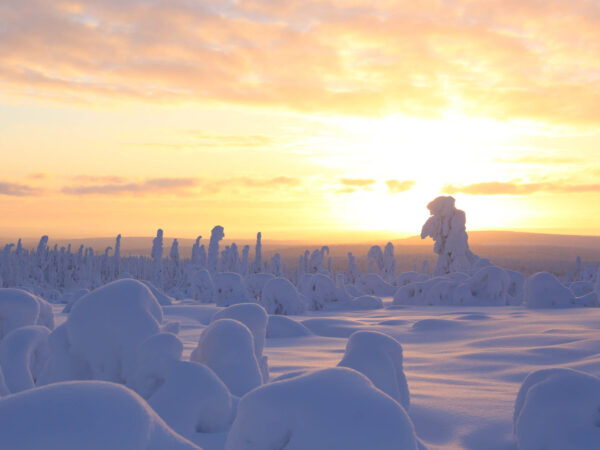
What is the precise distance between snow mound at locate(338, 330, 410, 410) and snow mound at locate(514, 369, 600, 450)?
109cm

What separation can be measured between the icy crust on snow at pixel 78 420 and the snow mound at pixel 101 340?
269 cm

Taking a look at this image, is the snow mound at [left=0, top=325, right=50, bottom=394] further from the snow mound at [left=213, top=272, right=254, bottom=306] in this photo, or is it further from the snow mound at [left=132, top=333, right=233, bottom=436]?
the snow mound at [left=213, top=272, right=254, bottom=306]

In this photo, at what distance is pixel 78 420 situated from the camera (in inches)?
85.7

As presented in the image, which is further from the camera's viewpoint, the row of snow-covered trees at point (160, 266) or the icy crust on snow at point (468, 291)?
the row of snow-covered trees at point (160, 266)

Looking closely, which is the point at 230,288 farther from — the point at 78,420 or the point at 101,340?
the point at 78,420

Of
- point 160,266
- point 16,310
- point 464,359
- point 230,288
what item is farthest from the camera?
point 160,266

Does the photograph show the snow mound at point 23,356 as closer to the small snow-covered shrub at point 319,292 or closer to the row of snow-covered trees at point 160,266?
the small snow-covered shrub at point 319,292

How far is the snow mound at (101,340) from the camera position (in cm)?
502

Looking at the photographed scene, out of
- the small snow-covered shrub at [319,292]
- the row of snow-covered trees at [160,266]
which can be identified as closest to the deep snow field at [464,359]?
the small snow-covered shrub at [319,292]

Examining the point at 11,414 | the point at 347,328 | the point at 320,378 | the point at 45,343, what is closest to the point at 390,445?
the point at 320,378

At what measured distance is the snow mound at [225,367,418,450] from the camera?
275 centimetres

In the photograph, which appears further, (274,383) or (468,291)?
(468,291)

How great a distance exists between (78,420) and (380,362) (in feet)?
11.1

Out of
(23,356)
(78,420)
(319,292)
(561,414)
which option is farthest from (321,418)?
(319,292)
